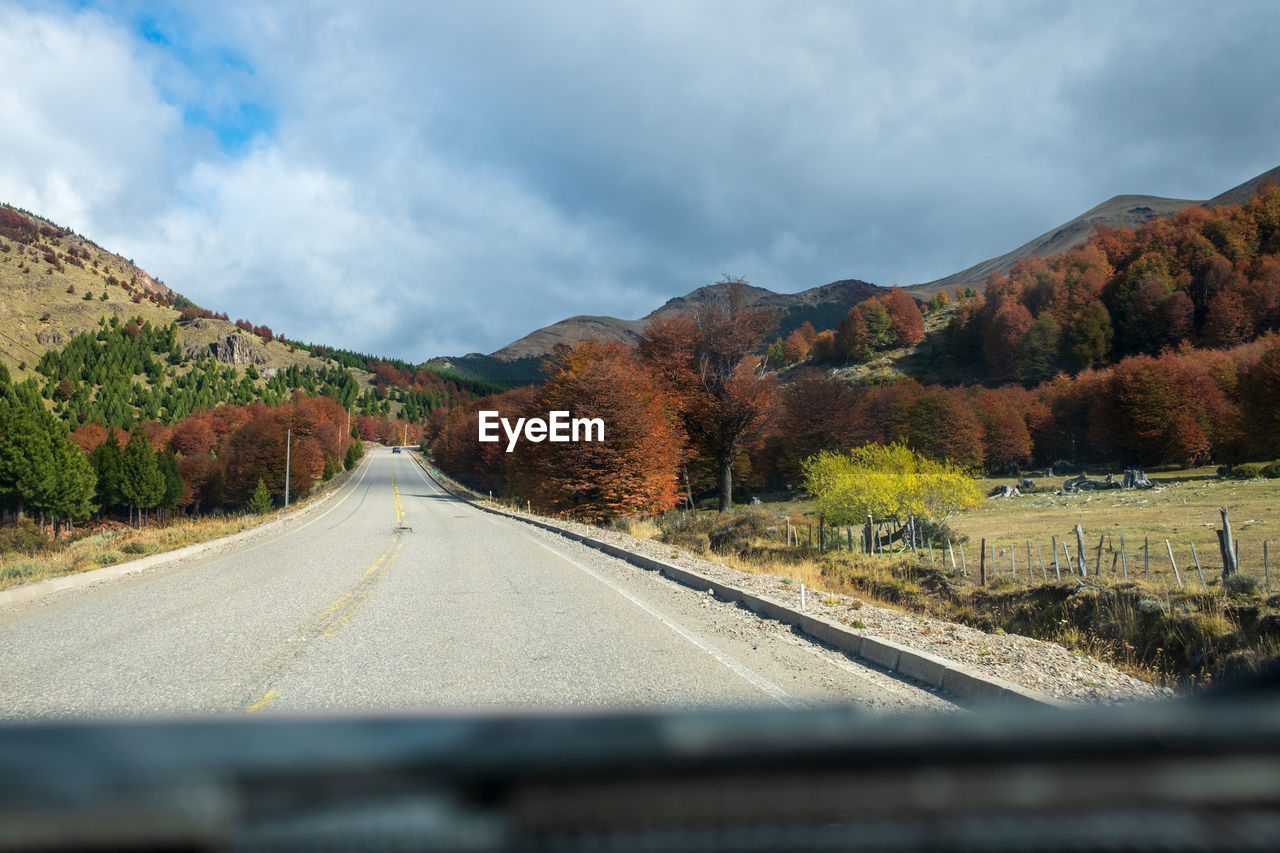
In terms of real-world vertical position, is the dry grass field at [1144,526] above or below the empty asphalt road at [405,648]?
below

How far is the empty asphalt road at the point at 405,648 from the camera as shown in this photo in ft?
21.0

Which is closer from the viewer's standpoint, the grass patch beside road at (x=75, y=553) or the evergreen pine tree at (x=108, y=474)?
the grass patch beside road at (x=75, y=553)

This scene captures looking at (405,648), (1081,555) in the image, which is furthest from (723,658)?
(1081,555)

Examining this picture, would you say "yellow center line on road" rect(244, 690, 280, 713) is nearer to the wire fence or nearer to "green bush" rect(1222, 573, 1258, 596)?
"green bush" rect(1222, 573, 1258, 596)

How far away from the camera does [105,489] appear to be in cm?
9112

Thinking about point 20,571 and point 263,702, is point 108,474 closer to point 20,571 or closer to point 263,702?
point 20,571

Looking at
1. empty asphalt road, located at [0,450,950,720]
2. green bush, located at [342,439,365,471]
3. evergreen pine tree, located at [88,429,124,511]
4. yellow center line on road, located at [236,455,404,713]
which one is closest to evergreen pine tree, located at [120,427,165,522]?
evergreen pine tree, located at [88,429,124,511]

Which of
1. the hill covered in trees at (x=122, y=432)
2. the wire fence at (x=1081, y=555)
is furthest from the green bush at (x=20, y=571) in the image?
the hill covered in trees at (x=122, y=432)

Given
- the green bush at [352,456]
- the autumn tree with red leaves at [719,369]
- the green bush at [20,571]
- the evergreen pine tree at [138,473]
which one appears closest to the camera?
the green bush at [20,571]

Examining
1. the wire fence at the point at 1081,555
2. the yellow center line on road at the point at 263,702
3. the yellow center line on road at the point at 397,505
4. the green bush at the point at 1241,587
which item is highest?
the yellow center line on road at the point at 263,702

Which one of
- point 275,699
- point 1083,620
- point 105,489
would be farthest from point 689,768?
point 105,489

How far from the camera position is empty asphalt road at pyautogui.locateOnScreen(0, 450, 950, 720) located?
6.40 meters

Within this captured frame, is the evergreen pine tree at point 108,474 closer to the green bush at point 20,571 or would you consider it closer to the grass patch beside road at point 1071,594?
the grass patch beside road at point 1071,594

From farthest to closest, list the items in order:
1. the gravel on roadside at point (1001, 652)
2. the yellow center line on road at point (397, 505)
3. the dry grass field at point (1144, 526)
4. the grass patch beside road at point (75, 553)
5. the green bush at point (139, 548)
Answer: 1. the yellow center line on road at point (397, 505)
2. the dry grass field at point (1144, 526)
3. the green bush at point (139, 548)
4. the grass patch beside road at point (75, 553)
5. the gravel on roadside at point (1001, 652)
